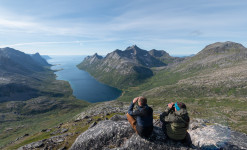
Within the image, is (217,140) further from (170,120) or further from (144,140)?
(144,140)

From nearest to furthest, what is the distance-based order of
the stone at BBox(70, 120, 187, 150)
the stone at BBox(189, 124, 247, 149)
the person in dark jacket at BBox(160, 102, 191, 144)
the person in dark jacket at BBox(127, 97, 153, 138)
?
the person in dark jacket at BBox(160, 102, 191, 144)
the person in dark jacket at BBox(127, 97, 153, 138)
the stone at BBox(70, 120, 187, 150)
the stone at BBox(189, 124, 247, 149)

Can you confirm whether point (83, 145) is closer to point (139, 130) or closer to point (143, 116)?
point (139, 130)

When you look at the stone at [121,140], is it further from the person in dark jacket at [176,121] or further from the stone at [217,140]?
the stone at [217,140]

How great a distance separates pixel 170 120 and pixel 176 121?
0.53m

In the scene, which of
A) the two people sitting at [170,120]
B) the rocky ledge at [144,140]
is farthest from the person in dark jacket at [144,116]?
the rocky ledge at [144,140]

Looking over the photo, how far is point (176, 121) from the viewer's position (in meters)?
10.5

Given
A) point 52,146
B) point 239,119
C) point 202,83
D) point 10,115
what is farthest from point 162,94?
point 10,115

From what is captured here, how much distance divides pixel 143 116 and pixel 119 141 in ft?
17.5

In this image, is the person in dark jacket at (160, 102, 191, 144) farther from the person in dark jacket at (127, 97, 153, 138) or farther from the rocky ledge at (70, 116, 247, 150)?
the person in dark jacket at (127, 97, 153, 138)

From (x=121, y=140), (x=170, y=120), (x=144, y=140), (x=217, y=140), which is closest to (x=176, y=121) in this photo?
(x=170, y=120)

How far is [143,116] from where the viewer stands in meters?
11.4

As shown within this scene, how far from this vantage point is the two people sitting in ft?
34.6

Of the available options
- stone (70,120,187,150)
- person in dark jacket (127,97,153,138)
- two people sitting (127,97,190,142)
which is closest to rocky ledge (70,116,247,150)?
stone (70,120,187,150)

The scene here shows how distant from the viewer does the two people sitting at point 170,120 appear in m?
10.5
